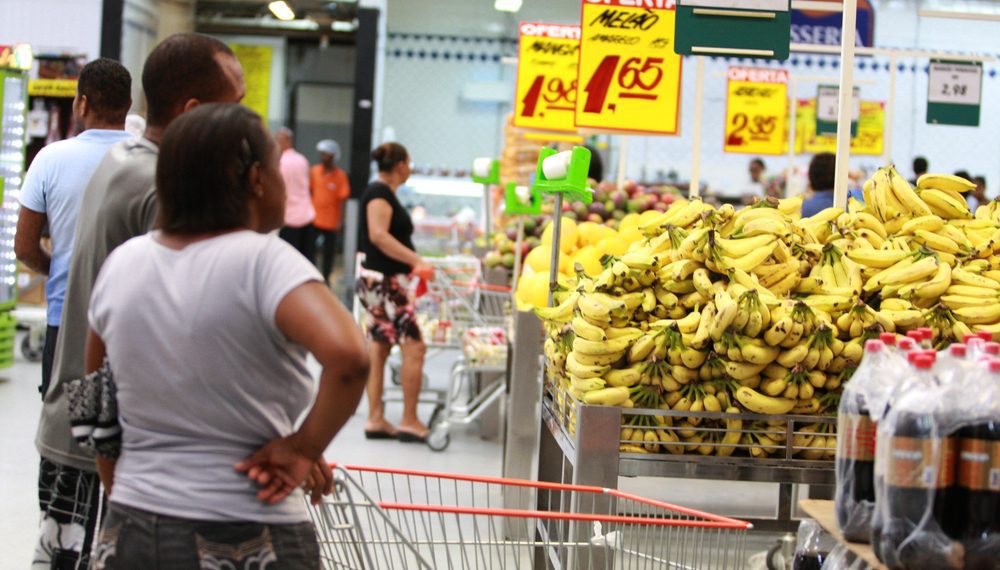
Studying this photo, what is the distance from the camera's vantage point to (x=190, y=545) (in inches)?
68.6

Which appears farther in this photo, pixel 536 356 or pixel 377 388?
pixel 377 388

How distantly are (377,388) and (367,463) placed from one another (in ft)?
2.34

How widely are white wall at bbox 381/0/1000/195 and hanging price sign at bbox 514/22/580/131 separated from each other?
8.61 metres

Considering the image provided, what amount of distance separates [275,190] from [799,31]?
11632mm

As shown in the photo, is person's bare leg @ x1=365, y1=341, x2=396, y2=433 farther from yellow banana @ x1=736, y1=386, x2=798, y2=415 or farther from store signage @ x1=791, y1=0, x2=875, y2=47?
store signage @ x1=791, y1=0, x2=875, y2=47

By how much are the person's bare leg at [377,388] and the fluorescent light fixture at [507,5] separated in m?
9.82

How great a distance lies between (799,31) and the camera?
1270 centimetres

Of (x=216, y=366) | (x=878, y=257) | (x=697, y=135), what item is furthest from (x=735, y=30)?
(x=216, y=366)

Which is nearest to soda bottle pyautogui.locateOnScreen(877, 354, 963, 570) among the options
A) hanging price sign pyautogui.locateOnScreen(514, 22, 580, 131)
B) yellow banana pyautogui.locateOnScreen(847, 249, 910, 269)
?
yellow banana pyautogui.locateOnScreen(847, 249, 910, 269)

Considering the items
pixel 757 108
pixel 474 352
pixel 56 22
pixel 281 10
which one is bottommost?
pixel 474 352

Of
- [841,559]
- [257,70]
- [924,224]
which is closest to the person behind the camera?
[841,559]

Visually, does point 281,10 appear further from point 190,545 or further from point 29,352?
point 190,545

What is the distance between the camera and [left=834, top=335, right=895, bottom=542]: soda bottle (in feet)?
6.05

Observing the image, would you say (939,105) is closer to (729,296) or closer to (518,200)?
(518,200)
